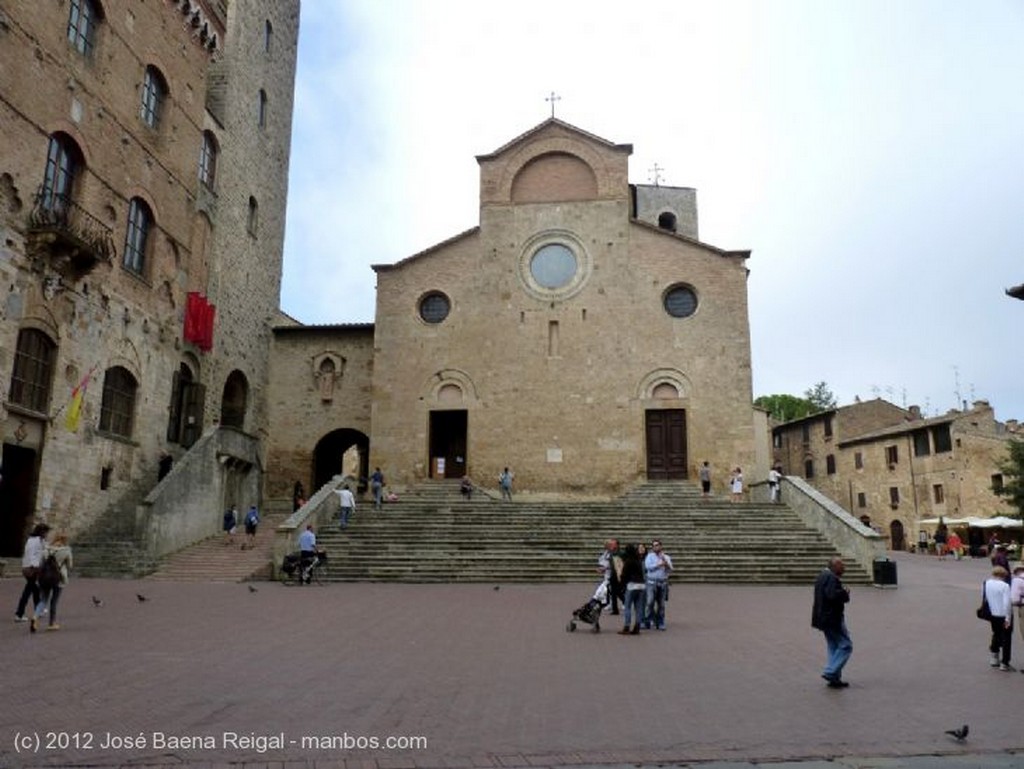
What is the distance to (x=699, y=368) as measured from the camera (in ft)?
91.5

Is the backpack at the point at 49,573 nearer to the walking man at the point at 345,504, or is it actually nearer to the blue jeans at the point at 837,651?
the blue jeans at the point at 837,651

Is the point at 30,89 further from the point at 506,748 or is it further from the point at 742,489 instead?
the point at 742,489

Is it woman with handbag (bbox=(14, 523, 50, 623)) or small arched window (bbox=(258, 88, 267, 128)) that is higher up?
small arched window (bbox=(258, 88, 267, 128))

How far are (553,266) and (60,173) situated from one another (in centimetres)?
1637

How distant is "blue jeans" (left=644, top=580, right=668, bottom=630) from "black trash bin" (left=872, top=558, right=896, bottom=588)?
28.7ft

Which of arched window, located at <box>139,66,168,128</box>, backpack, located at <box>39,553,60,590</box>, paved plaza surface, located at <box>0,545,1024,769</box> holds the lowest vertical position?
paved plaza surface, located at <box>0,545,1024,769</box>

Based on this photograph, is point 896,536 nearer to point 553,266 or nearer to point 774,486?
point 774,486

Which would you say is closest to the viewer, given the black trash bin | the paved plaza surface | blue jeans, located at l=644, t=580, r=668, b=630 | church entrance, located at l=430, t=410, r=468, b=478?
the paved plaza surface

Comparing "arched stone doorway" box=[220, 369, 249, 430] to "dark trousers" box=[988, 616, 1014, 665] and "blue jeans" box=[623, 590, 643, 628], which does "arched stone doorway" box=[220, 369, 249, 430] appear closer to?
"blue jeans" box=[623, 590, 643, 628]

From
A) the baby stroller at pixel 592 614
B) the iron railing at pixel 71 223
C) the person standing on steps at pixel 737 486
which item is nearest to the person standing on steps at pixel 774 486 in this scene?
the person standing on steps at pixel 737 486

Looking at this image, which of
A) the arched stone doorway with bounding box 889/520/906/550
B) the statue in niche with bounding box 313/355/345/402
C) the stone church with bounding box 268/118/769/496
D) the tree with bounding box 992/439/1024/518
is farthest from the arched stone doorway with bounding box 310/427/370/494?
the arched stone doorway with bounding box 889/520/906/550

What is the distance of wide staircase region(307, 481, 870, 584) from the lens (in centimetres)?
1877

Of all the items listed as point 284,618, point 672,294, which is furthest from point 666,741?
point 672,294

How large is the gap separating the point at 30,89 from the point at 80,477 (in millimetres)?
9442
